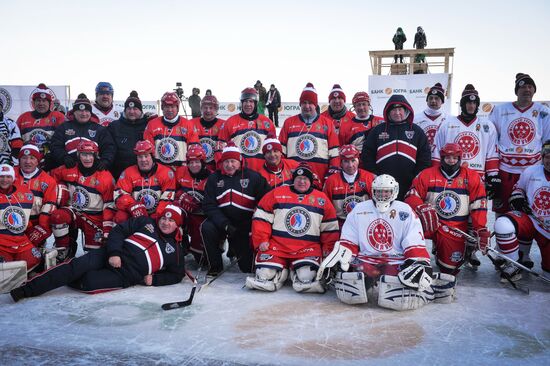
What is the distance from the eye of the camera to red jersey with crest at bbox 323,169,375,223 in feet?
14.4

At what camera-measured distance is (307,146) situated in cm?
498

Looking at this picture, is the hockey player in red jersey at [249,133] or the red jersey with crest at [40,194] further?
the hockey player in red jersey at [249,133]

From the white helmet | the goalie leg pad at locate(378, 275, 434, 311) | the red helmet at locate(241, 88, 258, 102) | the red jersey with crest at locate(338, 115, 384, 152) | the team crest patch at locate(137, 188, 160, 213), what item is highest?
the red helmet at locate(241, 88, 258, 102)

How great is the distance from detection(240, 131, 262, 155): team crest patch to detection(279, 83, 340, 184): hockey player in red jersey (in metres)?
0.36

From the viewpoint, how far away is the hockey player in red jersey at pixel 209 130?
5.41 m

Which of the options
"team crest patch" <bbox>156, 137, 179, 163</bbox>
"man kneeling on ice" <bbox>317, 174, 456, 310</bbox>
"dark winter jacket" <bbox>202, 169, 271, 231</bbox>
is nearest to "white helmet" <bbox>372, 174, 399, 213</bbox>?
"man kneeling on ice" <bbox>317, 174, 456, 310</bbox>

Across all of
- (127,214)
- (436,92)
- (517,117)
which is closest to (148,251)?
(127,214)

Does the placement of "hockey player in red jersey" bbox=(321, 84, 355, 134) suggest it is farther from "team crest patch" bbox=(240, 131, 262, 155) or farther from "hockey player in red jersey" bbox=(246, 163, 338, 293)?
"hockey player in red jersey" bbox=(246, 163, 338, 293)

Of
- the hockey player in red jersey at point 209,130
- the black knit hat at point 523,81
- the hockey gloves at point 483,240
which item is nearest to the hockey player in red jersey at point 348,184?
the hockey gloves at point 483,240

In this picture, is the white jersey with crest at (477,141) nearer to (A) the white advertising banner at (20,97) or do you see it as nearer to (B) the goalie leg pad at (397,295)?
(B) the goalie leg pad at (397,295)

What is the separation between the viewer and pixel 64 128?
5176 mm

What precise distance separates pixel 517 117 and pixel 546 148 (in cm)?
76

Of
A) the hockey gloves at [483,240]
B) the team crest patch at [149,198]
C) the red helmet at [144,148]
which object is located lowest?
the hockey gloves at [483,240]

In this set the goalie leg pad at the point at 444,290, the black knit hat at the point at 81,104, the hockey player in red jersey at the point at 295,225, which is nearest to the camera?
the goalie leg pad at the point at 444,290
